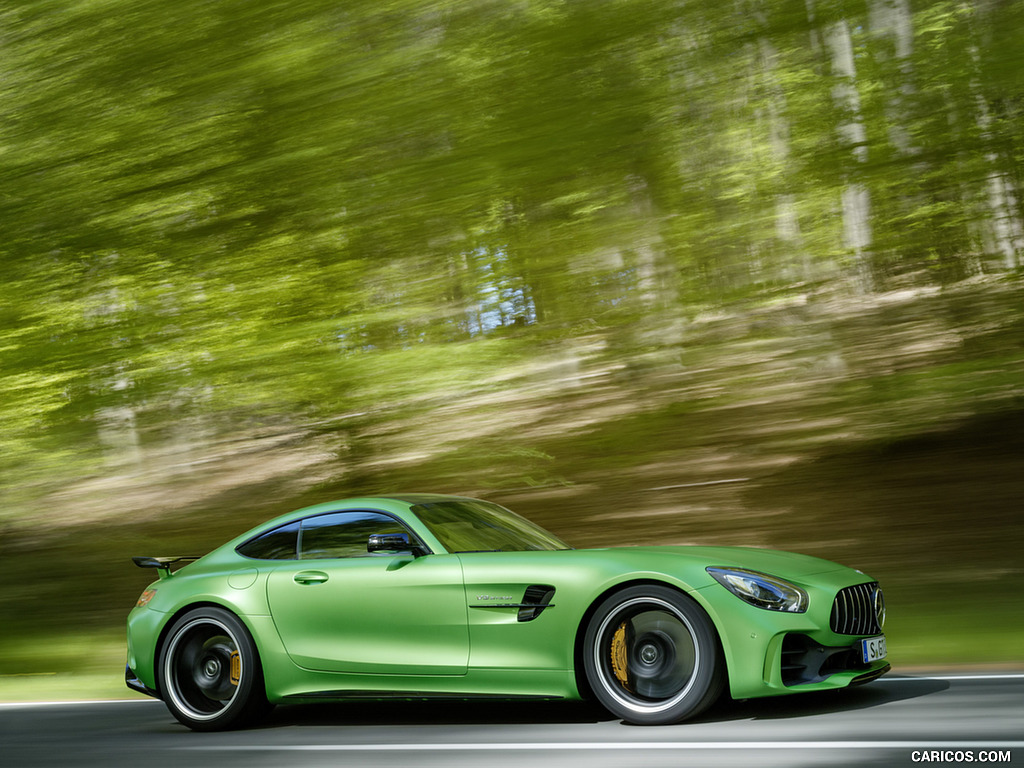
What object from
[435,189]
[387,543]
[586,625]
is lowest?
[586,625]

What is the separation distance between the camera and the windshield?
246 inches

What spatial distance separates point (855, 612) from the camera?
5586 millimetres

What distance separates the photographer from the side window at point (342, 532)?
635cm

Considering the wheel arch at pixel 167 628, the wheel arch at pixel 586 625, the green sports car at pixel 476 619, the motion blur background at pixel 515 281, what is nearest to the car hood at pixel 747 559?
the green sports car at pixel 476 619

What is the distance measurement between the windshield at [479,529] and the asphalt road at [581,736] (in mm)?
928

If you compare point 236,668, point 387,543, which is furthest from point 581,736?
point 236,668

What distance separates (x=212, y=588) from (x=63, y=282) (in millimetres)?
10747

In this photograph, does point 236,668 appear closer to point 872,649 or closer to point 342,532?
point 342,532

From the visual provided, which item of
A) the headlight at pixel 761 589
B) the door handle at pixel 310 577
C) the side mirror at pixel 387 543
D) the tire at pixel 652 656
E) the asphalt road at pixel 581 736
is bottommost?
the asphalt road at pixel 581 736

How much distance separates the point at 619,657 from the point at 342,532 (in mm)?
1862

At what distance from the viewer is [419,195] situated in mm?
14844

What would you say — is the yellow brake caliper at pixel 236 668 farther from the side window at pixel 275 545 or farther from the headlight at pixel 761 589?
the headlight at pixel 761 589

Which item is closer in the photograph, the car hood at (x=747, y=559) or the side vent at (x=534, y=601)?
the car hood at (x=747, y=559)

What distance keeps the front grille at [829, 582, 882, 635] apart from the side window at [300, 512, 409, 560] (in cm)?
235
